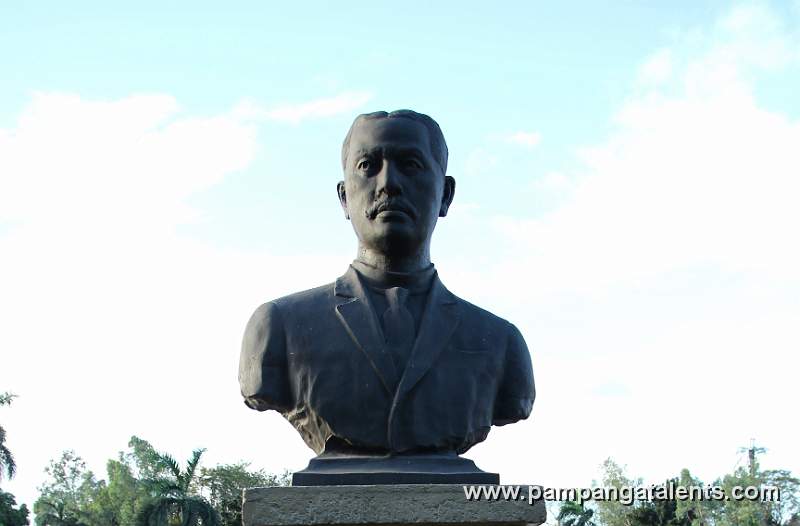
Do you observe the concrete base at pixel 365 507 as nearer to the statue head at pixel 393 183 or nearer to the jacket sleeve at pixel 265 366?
the jacket sleeve at pixel 265 366

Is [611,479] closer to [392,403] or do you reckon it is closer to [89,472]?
[89,472]

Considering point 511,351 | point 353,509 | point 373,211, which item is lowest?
point 353,509

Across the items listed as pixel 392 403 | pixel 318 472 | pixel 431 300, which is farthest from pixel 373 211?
pixel 318 472

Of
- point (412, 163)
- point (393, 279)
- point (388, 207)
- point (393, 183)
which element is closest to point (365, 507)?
point (393, 279)

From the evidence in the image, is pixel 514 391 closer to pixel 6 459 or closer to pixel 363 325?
pixel 363 325

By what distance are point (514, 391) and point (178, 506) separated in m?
20.0

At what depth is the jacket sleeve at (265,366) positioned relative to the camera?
195 inches

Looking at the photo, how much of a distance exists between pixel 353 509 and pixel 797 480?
30919 mm

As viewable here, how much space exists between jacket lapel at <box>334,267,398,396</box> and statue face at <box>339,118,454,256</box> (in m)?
0.25

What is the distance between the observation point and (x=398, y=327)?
508 centimetres

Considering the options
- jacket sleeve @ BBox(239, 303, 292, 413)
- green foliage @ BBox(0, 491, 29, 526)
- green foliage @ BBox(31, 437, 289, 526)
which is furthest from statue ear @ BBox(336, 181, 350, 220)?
green foliage @ BBox(0, 491, 29, 526)

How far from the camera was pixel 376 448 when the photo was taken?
4793 mm

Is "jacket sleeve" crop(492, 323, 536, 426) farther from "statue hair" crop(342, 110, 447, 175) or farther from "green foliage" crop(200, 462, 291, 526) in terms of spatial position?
"green foliage" crop(200, 462, 291, 526)

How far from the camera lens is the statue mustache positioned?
5.10 metres
